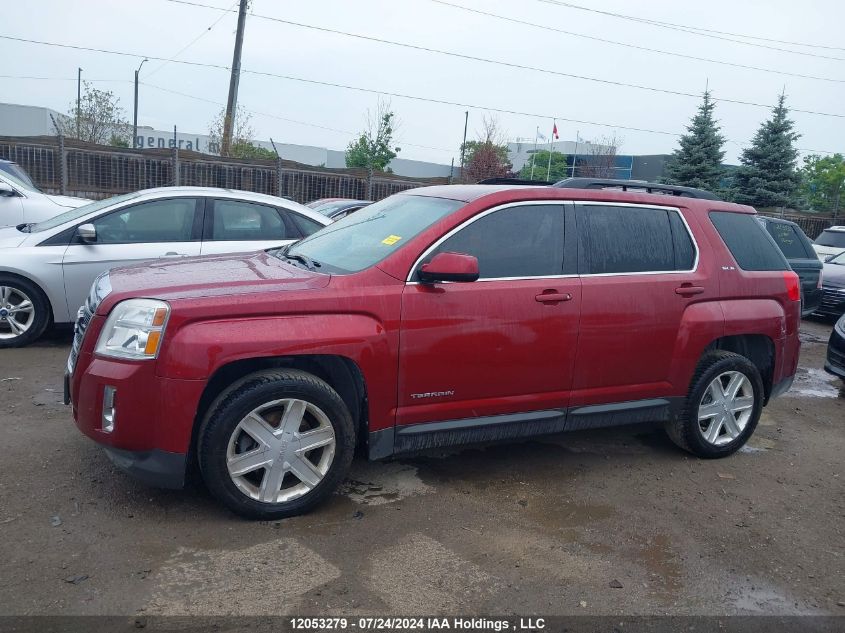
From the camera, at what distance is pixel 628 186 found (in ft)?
16.9

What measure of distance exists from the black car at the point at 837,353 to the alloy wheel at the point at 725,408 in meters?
2.77

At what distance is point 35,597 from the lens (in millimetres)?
3012

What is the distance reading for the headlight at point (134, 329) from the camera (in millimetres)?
3543

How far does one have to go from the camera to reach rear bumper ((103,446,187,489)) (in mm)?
3588

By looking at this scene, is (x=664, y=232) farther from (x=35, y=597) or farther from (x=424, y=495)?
(x=35, y=597)

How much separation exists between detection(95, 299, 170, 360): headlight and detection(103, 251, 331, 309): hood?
0.06 m

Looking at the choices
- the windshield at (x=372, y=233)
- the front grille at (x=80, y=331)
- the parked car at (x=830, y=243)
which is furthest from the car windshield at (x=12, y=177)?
the parked car at (x=830, y=243)

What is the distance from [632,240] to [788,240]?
296 inches

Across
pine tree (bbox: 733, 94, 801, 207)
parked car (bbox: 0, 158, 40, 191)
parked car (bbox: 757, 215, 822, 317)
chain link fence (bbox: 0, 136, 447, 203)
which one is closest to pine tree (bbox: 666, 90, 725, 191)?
pine tree (bbox: 733, 94, 801, 207)

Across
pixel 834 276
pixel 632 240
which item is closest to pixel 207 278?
pixel 632 240

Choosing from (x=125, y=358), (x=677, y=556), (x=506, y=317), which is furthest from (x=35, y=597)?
(x=677, y=556)

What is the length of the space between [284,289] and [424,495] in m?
1.49

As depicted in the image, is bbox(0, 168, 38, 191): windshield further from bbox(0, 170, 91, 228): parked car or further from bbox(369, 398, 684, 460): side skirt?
bbox(369, 398, 684, 460): side skirt

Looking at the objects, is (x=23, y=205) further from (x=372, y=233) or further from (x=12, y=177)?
(x=372, y=233)
